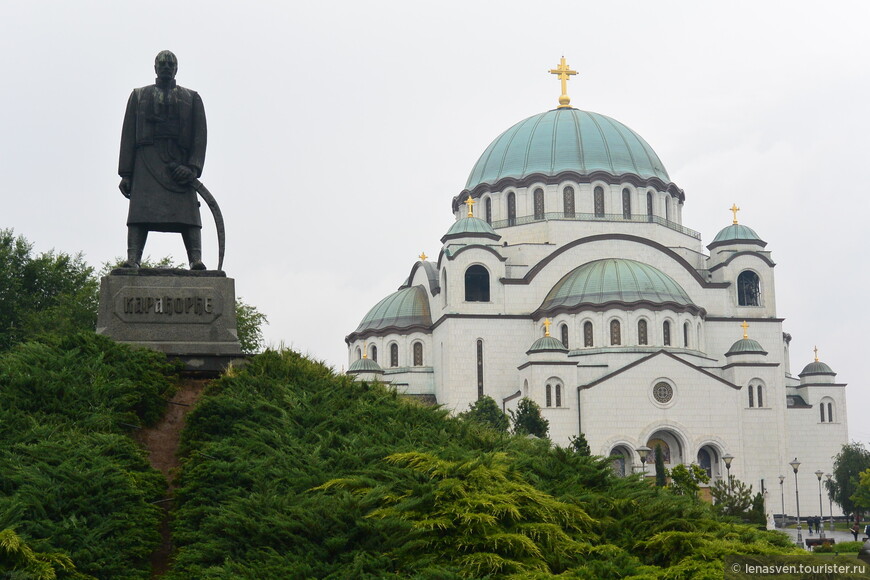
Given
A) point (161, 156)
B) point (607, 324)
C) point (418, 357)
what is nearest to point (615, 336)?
point (607, 324)

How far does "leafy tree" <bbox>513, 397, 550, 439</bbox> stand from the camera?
4847 cm

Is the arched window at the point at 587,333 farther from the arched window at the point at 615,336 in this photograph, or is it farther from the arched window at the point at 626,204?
the arched window at the point at 626,204

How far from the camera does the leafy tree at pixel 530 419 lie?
48469 millimetres

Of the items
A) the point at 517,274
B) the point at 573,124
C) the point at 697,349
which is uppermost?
the point at 573,124

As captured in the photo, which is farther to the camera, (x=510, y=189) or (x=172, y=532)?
(x=510, y=189)

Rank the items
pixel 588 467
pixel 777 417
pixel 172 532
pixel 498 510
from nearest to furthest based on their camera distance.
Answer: pixel 498 510 → pixel 172 532 → pixel 588 467 → pixel 777 417

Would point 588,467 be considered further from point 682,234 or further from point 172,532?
point 682,234

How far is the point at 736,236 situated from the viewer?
61438 mm

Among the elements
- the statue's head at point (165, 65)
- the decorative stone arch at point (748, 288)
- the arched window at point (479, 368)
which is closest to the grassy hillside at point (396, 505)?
the statue's head at point (165, 65)

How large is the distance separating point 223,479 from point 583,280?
147 feet

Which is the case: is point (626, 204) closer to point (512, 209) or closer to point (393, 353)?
point (512, 209)

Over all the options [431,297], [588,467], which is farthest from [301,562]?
[431,297]

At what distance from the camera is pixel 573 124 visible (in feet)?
209

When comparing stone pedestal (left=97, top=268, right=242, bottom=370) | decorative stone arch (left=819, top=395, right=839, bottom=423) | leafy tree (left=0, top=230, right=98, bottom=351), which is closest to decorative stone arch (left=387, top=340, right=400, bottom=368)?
decorative stone arch (left=819, top=395, right=839, bottom=423)
